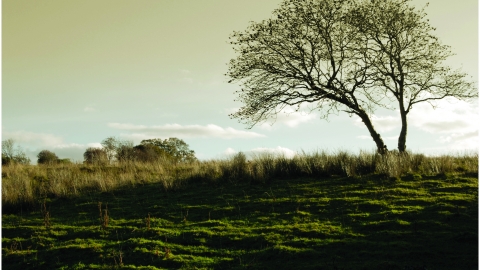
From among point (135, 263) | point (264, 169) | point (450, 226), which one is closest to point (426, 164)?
point (264, 169)

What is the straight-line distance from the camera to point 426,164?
753 inches

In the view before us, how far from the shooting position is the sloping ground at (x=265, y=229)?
9.00 meters

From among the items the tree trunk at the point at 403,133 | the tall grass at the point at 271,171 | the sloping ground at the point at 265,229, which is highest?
the tree trunk at the point at 403,133

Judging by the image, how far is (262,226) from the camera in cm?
1138

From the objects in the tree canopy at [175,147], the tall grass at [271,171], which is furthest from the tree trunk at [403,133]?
the tree canopy at [175,147]

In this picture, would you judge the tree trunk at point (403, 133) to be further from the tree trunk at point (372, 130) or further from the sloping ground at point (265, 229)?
the sloping ground at point (265, 229)

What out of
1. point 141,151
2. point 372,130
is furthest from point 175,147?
point 372,130

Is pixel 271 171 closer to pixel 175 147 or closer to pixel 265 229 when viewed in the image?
pixel 265 229

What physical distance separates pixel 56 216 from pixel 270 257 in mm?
8359

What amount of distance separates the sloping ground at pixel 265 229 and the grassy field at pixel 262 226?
0.03 metres

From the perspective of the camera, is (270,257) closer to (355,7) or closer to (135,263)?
(135,263)

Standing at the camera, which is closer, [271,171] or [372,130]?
[271,171]

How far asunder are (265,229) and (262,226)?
35 cm

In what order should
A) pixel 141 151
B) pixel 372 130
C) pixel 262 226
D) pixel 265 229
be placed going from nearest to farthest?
pixel 265 229 < pixel 262 226 < pixel 372 130 < pixel 141 151
